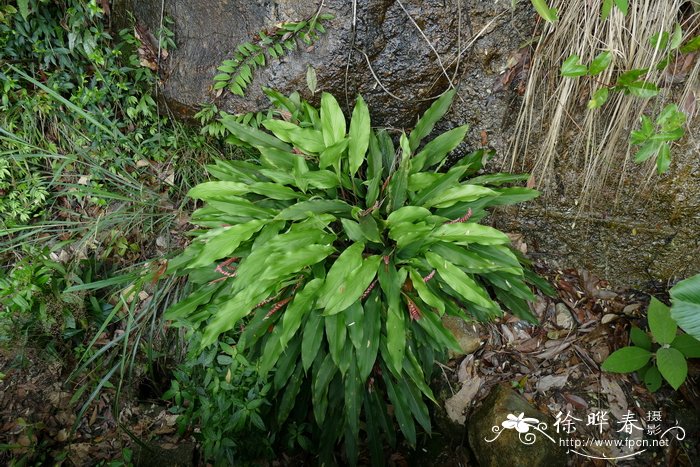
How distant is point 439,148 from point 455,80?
402mm

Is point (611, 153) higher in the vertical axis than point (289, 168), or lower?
A: higher

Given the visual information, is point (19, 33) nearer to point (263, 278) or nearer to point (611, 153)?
point (263, 278)

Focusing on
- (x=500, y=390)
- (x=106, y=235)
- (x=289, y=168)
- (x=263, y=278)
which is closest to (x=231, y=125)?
(x=289, y=168)

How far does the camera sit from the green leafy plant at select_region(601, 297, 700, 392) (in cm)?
186

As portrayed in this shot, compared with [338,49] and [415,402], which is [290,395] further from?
[338,49]

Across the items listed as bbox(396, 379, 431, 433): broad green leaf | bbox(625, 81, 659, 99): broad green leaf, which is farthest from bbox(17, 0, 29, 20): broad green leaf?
bbox(625, 81, 659, 99): broad green leaf

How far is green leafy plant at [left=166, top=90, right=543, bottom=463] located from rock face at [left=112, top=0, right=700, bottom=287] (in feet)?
0.73

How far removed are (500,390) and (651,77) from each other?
5.10 ft

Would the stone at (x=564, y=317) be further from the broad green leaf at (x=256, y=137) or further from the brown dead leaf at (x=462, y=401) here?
the broad green leaf at (x=256, y=137)

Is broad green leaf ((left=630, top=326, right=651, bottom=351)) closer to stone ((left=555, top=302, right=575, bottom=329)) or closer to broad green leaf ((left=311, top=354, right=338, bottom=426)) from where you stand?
stone ((left=555, top=302, right=575, bottom=329))

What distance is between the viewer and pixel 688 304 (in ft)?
4.94

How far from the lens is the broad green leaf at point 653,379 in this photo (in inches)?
77.9

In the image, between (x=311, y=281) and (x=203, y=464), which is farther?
(x=203, y=464)

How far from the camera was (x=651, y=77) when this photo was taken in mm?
1779
